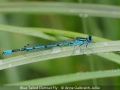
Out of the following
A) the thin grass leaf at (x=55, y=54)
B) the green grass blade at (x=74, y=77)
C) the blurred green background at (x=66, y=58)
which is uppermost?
the blurred green background at (x=66, y=58)

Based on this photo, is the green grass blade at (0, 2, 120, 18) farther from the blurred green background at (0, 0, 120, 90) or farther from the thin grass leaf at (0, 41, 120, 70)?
the thin grass leaf at (0, 41, 120, 70)

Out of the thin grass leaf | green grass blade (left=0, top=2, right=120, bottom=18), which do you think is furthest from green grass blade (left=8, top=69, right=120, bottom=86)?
green grass blade (left=0, top=2, right=120, bottom=18)

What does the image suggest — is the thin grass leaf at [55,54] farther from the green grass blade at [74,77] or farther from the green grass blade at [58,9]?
the green grass blade at [58,9]

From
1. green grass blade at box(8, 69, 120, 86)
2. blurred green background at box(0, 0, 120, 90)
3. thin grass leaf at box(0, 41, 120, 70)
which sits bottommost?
green grass blade at box(8, 69, 120, 86)

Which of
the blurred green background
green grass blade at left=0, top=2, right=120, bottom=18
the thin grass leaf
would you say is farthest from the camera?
the blurred green background

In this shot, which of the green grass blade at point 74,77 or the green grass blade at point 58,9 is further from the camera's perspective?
the green grass blade at point 58,9

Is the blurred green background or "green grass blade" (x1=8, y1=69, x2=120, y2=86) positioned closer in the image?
"green grass blade" (x1=8, y1=69, x2=120, y2=86)

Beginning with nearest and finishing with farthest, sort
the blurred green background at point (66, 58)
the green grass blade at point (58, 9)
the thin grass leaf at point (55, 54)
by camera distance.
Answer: the thin grass leaf at point (55, 54)
the green grass blade at point (58, 9)
the blurred green background at point (66, 58)

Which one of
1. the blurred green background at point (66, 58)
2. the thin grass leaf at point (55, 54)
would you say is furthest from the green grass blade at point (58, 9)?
the thin grass leaf at point (55, 54)

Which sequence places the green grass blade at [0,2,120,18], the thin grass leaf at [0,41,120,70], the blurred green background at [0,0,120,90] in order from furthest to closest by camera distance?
the blurred green background at [0,0,120,90]
the green grass blade at [0,2,120,18]
the thin grass leaf at [0,41,120,70]

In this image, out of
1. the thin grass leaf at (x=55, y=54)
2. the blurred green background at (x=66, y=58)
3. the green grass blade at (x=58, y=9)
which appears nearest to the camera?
the thin grass leaf at (x=55, y=54)

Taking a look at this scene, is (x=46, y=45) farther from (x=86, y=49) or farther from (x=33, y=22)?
(x=33, y=22)

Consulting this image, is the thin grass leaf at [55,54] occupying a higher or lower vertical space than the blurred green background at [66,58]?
lower
